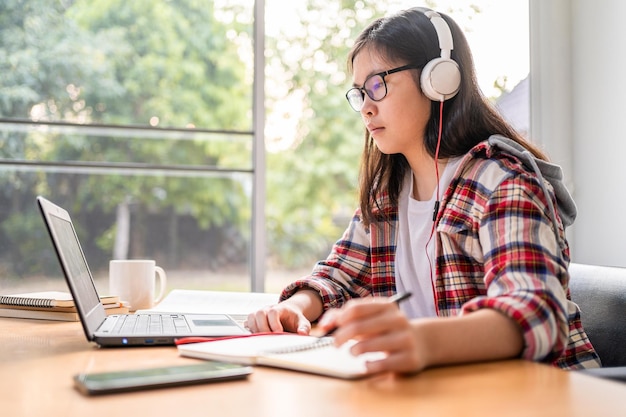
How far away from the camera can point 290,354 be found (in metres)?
0.89

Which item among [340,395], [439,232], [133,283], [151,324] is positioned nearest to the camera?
[340,395]

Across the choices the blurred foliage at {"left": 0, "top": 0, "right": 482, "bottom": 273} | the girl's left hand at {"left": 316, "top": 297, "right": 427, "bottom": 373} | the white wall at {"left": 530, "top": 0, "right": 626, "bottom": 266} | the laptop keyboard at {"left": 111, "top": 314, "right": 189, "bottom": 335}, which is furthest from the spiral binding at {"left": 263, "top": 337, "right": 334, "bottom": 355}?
the white wall at {"left": 530, "top": 0, "right": 626, "bottom": 266}

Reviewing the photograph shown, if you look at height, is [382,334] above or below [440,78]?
below

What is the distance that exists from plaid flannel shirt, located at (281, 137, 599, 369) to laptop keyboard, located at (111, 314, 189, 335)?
0.92 feet

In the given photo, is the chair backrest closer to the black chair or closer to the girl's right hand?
the black chair

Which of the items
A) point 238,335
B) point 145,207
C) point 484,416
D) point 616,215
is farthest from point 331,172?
point 484,416

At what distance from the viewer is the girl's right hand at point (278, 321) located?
1187mm

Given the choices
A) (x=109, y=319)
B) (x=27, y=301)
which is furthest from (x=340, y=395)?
(x=27, y=301)

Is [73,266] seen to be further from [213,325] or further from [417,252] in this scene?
[417,252]

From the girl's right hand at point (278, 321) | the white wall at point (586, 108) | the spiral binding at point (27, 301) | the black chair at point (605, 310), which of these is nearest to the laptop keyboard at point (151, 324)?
the girl's right hand at point (278, 321)

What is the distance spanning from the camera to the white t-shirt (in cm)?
143

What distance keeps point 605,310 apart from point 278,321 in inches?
26.4

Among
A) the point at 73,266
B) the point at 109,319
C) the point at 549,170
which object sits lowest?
the point at 109,319

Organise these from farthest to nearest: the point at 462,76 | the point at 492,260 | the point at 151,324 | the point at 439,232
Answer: the point at 462,76
the point at 439,232
the point at 151,324
the point at 492,260
